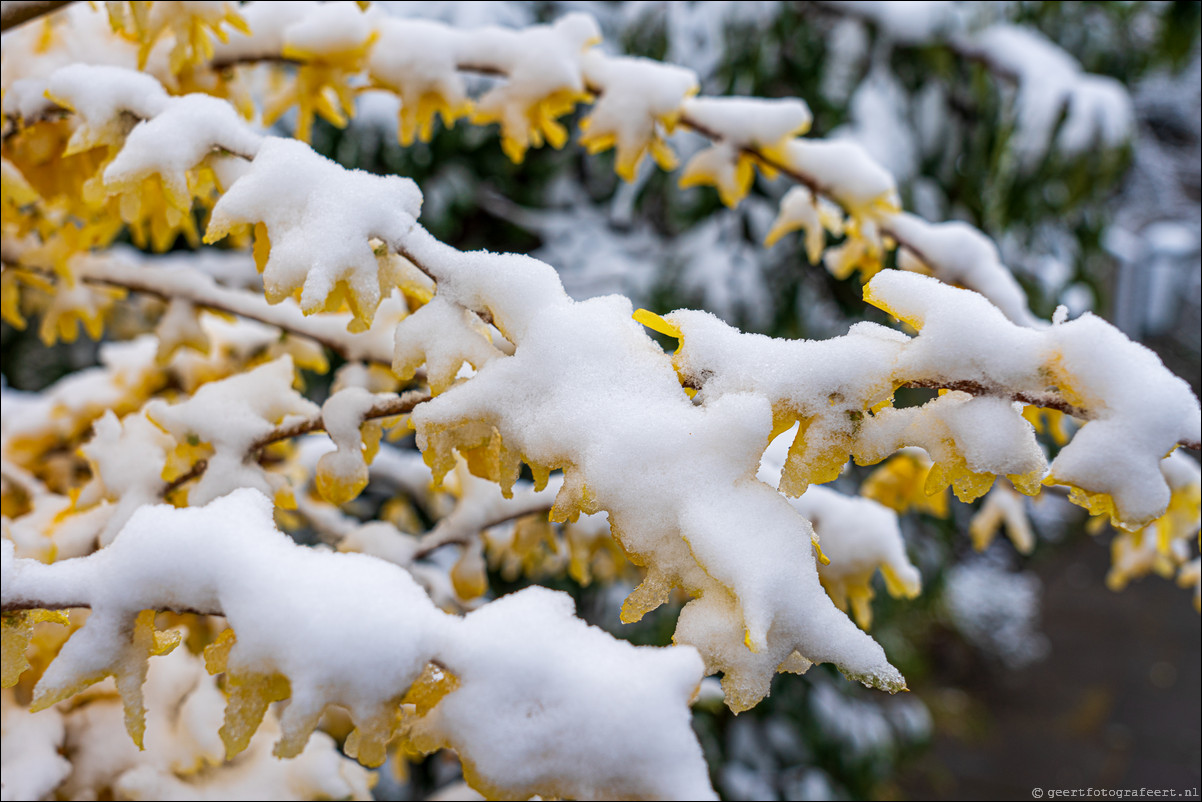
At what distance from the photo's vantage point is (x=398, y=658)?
305 mm

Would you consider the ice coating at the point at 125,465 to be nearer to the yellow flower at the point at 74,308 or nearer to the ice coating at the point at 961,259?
the yellow flower at the point at 74,308

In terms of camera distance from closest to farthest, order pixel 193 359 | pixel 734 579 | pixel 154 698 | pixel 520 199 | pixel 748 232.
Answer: pixel 734 579 < pixel 154 698 < pixel 193 359 < pixel 748 232 < pixel 520 199

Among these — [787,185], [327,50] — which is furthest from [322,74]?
[787,185]

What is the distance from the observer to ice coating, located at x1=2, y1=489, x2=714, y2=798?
29 centimetres

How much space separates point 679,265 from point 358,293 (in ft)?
4.56

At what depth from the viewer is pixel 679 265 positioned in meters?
1.72

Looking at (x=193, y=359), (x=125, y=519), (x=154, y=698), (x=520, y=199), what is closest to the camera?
(x=125, y=519)

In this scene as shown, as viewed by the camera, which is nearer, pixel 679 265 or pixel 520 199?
pixel 679 265

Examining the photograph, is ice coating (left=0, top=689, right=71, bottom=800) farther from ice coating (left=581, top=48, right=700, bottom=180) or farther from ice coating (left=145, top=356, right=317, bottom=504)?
ice coating (left=581, top=48, right=700, bottom=180)

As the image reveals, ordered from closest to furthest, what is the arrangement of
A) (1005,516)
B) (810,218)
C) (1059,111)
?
(810,218)
(1005,516)
(1059,111)

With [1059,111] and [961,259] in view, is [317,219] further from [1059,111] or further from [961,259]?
[1059,111]

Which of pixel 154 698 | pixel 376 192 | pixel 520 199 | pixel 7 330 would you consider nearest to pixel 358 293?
pixel 376 192

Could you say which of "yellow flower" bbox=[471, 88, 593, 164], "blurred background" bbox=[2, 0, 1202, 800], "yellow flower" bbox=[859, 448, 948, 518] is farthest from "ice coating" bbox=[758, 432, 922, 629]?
"blurred background" bbox=[2, 0, 1202, 800]

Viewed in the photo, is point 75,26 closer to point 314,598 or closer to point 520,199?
point 314,598
